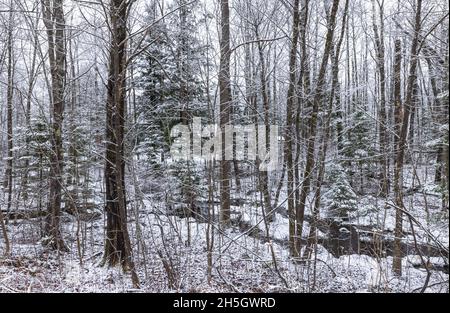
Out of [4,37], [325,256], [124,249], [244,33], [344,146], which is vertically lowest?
[325,256]

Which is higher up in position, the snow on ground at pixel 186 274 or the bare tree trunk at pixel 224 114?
the bare tree trunk at pixel 224 114

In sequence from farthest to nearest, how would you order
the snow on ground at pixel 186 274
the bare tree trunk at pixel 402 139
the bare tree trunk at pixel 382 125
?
the bare tree trunk at pixel 382 125
the bare tree trunk at pixel 402 139
the snow on ground at pixel 186 274

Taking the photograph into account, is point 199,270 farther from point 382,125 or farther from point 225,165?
point 382,125

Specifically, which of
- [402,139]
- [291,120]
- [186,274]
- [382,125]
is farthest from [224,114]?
[186,274]

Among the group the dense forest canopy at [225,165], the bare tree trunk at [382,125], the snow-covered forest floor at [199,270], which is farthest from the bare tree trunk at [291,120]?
the bare tree trunk at [382,125]

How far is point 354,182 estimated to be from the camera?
49.3ft

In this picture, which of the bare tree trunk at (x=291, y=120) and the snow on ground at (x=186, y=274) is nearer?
the snow on ground at (x=186, y=274)

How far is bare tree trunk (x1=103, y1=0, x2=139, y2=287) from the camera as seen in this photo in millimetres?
4969

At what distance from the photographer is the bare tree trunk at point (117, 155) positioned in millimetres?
4969

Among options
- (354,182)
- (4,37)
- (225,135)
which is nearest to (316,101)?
(225,135)

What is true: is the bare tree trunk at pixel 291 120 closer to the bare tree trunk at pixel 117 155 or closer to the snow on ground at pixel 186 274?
the snow on ground at pixel 186 274

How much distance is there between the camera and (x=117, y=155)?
495cm

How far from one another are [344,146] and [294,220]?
729 cm
